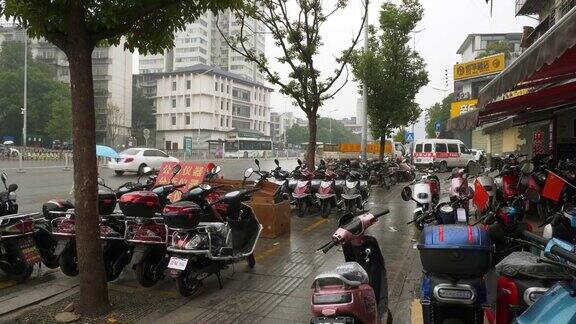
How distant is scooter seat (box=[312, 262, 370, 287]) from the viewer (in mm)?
2959

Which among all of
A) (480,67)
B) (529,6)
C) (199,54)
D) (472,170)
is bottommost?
(472,170)

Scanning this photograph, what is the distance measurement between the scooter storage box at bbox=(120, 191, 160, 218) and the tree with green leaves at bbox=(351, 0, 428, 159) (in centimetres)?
1638

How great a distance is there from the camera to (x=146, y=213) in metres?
5.28

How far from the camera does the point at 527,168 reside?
8.62 m

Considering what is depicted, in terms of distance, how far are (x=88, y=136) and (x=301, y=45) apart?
34.9ft

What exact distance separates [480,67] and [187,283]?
37745 mm

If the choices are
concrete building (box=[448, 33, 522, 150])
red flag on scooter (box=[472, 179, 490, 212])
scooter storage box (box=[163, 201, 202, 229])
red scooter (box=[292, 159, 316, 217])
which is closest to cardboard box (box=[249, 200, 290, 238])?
red scooter (box=[292, 159, 316, 217])

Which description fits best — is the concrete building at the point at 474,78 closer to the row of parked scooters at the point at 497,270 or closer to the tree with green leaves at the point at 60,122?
the row of parked scooters at the point at 497,270

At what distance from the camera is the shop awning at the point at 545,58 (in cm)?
352

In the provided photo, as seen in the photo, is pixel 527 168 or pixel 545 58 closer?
pixel 545 58

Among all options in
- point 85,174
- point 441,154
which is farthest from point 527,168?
point 441,154

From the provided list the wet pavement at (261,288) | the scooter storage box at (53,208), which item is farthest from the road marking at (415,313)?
the scooter storage box at (53,208)

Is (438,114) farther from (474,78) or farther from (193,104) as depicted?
(193,104)

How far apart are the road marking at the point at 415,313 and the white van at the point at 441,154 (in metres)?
24.7
